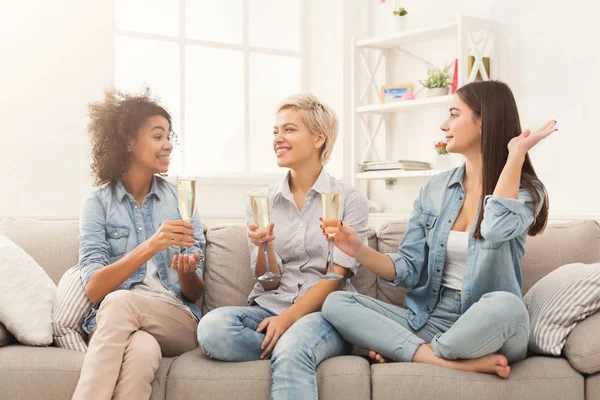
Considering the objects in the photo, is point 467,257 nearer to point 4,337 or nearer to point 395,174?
point 4,337

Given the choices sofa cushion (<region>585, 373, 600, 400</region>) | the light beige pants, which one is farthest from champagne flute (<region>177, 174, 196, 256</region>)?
sofa cushion (<region>585, 373, 600, 400</region>)

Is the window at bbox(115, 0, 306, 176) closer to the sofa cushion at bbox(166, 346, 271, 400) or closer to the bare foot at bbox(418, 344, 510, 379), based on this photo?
the sofa cushion at bbox(166, 346, 271, 400)

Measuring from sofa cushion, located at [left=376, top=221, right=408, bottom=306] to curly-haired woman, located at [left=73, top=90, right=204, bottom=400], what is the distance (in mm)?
665

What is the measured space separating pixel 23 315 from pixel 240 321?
0.71 meters

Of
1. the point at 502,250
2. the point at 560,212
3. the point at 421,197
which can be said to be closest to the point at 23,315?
the point at 421,197

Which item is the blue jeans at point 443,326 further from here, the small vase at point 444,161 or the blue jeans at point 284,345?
the small vase at point 444,161

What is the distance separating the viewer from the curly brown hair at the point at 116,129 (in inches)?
101

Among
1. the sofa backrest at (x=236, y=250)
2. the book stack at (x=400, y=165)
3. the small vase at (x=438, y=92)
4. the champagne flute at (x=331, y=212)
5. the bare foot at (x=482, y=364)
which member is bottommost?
the bare foot at (x=482, y=364)

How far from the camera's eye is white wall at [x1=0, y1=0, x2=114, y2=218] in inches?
155

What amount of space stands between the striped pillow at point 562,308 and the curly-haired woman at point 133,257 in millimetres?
1089

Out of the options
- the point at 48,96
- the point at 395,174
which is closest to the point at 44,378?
the point at 48,96

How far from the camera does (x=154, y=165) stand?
8.36 ft

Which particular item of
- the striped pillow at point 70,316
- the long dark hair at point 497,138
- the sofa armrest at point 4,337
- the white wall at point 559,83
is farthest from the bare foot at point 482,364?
the white wall at point 559,83

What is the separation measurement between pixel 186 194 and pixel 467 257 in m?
0.89
